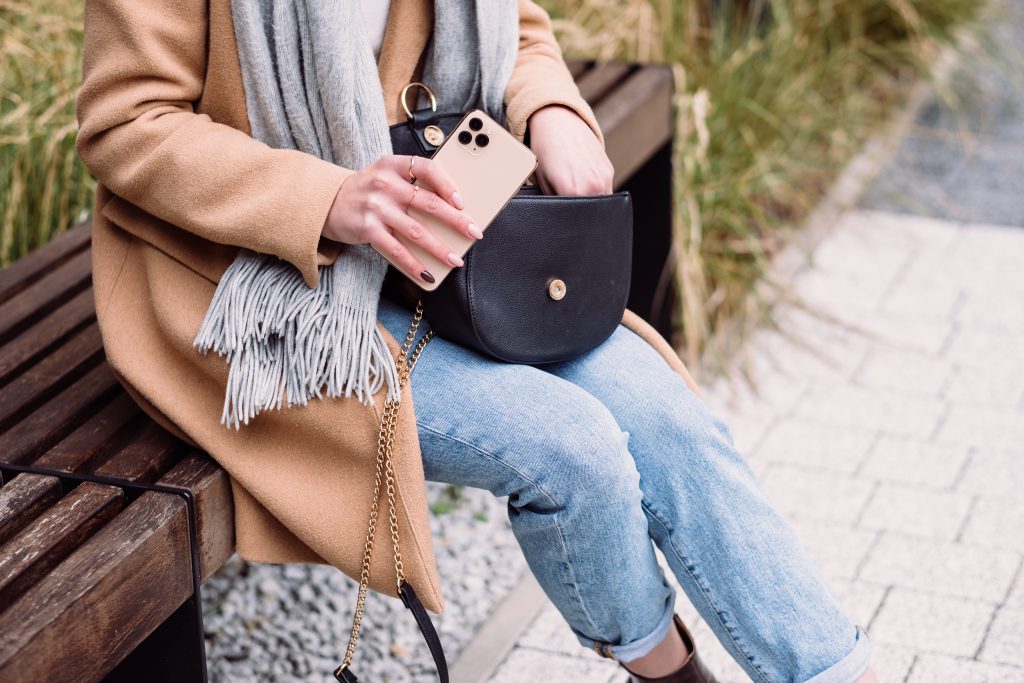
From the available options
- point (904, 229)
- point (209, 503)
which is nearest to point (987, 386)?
point (904, 229)

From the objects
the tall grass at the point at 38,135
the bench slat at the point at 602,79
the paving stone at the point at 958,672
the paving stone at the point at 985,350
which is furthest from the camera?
the paving stone at the point at 985,350

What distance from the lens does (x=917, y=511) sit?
2783 millimetres

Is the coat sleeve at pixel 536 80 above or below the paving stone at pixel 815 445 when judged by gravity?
above

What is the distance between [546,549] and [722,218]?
6.73 ft

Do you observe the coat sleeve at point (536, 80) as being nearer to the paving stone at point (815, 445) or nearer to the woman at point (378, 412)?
the woman at point (378, 412)

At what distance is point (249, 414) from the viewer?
1.72 metres

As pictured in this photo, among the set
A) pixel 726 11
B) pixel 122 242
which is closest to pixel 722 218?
pixel 726 11

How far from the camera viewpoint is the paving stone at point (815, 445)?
9.80ft

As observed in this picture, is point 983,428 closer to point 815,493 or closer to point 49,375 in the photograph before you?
point 815,493

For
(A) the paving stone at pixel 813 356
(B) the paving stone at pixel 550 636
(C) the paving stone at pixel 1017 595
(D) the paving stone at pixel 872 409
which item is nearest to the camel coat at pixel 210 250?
(B) the paving stone at pixel 550 636

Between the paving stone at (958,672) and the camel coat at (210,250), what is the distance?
1004 millimetres

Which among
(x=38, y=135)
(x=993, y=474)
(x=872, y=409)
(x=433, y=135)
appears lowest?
(x=872, y=409)

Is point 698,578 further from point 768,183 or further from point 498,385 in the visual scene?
point 768,183

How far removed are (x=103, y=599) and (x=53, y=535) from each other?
0.48 feet
